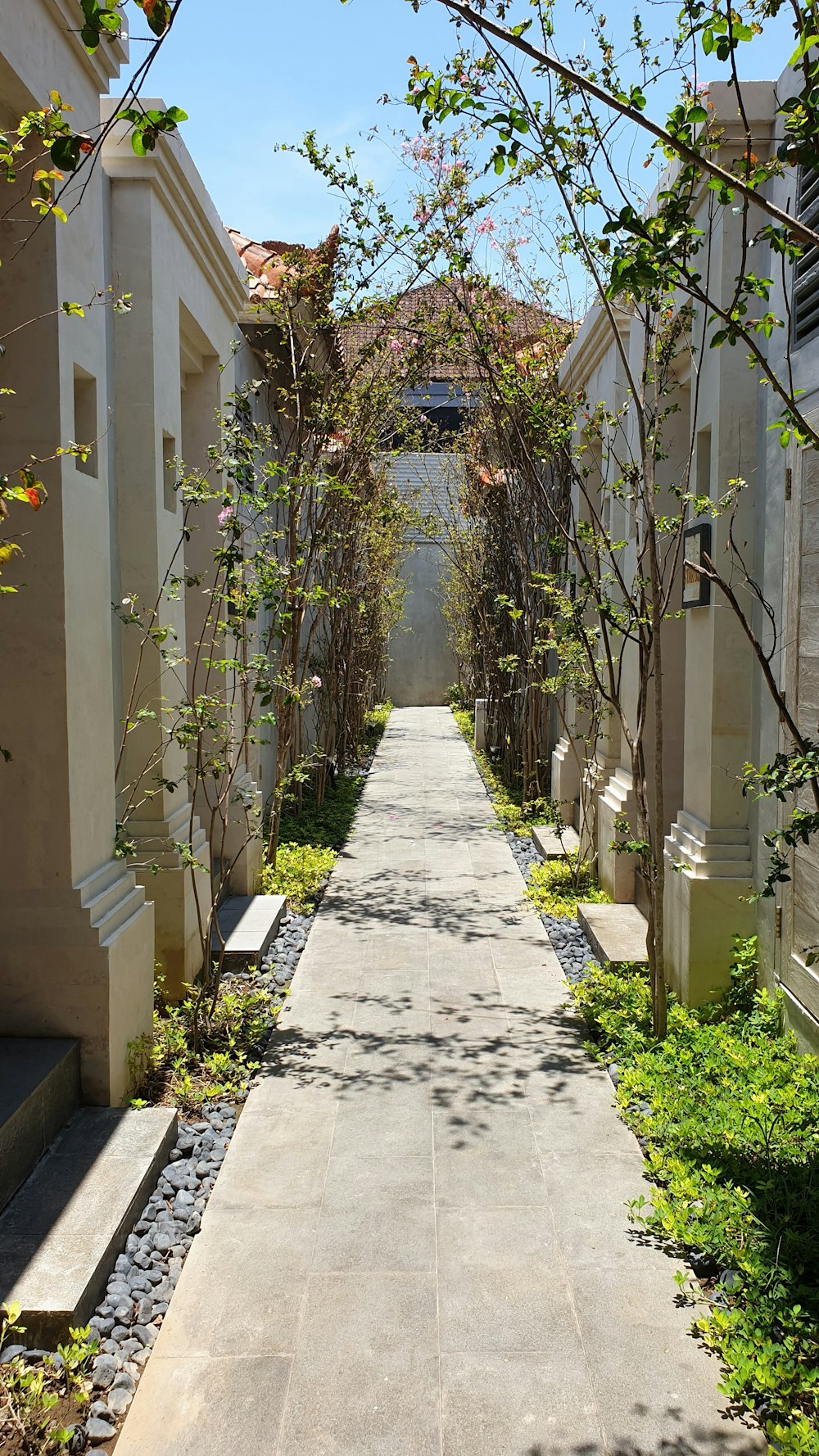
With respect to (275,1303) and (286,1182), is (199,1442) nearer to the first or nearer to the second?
(275,1303)

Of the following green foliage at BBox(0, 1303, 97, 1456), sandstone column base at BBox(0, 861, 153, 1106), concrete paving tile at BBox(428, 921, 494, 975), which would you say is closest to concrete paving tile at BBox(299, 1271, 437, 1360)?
green foliage at BBox(0, 1303, 97, 1456)

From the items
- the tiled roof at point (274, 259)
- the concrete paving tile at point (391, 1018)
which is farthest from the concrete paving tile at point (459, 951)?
the tiled roof at point (274, 259)

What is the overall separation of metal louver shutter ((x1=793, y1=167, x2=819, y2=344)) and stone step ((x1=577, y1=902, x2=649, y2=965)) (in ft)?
8.58

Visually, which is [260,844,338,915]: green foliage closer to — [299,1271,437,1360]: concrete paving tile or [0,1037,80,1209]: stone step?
[0,1037,80,1209]: stone step

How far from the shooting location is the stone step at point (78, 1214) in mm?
2312

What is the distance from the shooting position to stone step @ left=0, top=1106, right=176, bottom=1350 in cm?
231

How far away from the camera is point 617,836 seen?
587 cm

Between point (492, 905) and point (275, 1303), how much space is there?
12.6 ft

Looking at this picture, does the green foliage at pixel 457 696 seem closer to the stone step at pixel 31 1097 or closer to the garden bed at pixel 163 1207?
the garden bed at pixel 163 1207

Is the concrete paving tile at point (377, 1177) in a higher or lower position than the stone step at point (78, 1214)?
lower

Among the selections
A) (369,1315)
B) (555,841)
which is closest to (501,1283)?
(369,1315)

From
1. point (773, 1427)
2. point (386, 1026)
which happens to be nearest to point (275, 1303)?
point (773, 1427)

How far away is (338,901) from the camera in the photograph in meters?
6.39

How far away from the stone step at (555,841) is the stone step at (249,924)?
195 cm
